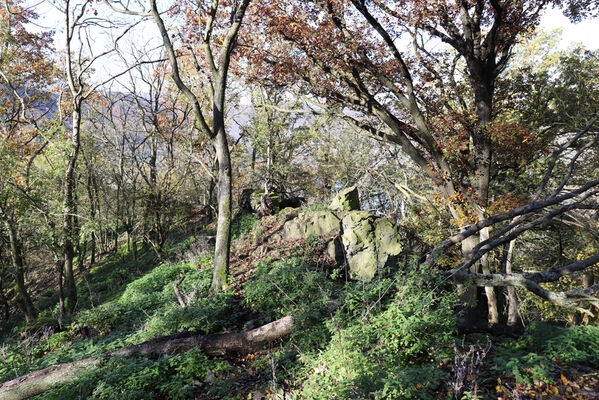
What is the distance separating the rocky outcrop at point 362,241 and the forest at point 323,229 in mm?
62

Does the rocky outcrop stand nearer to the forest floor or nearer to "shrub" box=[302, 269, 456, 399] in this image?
the forest floor

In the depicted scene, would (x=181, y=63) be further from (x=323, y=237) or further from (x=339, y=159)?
(x=323, y=237)

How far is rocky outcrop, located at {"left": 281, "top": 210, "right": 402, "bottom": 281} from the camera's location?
791cm

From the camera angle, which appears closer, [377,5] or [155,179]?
[377,5]

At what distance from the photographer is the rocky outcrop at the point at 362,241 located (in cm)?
791

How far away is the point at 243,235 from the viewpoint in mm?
12070

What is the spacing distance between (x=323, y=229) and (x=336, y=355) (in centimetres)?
615

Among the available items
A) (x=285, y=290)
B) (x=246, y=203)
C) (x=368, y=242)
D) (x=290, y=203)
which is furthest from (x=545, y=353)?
(x=246, y=203)

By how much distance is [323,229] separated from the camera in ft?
30.8

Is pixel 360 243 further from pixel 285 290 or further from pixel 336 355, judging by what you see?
pixel 336 355

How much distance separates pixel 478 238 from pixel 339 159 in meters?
11.7

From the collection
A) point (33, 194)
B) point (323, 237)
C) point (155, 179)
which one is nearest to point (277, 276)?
point (323, 237)

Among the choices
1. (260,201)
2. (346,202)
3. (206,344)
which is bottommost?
(206,344)

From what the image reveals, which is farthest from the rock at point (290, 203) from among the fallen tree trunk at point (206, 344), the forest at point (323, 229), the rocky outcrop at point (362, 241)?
the fallen tree trunk at point (206, 344)
